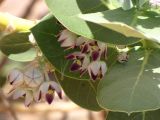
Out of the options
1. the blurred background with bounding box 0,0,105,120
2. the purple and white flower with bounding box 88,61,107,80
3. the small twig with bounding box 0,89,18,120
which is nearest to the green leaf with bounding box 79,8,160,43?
the purple and white flower with bounding box 88,61,107,80

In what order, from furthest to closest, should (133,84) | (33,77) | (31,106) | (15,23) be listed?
(31,106) → (15,23) → (33,77) → (133,84)

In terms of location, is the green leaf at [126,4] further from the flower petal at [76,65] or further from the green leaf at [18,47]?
the green leaf at [18,47]

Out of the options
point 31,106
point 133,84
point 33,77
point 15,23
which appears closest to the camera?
point 133,84

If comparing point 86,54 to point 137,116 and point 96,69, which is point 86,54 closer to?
point 96,69

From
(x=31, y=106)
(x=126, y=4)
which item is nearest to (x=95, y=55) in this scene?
(x=126, y=4)

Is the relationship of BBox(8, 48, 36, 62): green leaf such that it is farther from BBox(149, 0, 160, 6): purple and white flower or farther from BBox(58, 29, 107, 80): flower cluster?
BBox(149, 0, 160, 6): purple and white flower
